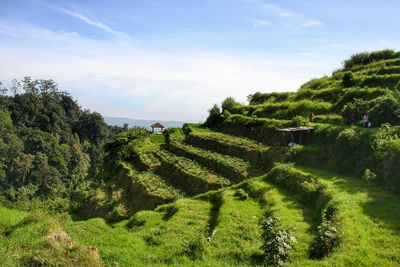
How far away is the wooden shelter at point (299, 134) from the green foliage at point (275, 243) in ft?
57.2

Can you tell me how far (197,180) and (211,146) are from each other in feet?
29.3

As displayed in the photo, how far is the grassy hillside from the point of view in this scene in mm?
13852

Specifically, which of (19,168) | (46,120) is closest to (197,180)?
(19,168)

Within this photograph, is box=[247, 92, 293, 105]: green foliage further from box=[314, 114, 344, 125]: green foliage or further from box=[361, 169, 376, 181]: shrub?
box=[361, 169, 376, 181]: shrub

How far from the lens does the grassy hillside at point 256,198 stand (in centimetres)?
1385

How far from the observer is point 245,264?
14156 millimetres

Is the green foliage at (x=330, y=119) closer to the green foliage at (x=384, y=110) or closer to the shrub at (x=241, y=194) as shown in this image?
the green foliage at (x=384, y=110)

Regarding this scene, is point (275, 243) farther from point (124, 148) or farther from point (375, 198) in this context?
point (124, 148)

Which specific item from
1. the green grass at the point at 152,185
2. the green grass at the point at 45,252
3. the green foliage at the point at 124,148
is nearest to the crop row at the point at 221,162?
the green grass at the point at 152,185

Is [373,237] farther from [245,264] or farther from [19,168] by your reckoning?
[19,168]

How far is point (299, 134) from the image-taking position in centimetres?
3209

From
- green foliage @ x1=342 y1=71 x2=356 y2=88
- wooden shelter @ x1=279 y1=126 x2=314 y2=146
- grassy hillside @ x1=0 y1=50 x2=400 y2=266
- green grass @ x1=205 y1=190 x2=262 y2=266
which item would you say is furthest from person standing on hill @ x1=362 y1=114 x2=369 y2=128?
green foliage @ x1=342 y1=71 x2=356 y2=88

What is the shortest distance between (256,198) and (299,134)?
34.2 feet

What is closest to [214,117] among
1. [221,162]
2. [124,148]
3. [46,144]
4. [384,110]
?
[124,148]
